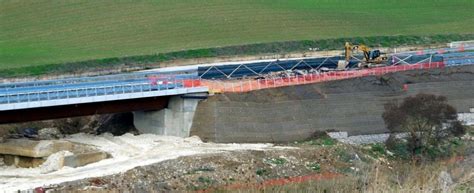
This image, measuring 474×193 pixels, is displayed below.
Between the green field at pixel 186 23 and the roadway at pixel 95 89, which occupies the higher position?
the green field at pixel 186 23

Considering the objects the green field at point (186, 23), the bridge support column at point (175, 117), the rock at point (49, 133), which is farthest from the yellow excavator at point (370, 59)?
the rock at point (49, 133)

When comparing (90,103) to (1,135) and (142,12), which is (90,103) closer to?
(1,135)

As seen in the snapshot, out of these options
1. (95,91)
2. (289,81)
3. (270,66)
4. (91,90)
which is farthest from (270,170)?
(270,66)

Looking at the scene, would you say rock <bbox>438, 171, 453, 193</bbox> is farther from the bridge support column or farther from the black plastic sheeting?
the black plastic sheeting

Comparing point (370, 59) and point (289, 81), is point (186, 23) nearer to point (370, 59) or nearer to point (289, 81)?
point (370, 59)

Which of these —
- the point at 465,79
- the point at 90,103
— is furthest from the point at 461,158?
the point at 90,103

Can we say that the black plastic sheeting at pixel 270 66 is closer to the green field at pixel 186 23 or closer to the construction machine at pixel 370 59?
the construction machine at pixel 370 59

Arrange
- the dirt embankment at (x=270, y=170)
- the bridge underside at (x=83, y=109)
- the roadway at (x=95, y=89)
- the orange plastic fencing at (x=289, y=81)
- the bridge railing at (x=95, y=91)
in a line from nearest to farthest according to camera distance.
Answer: the dirt embankment at (x=270, y=170), the bridge railing at (x=95, y=91), the roadway at (x=95, y=89), the bridge underside at (x=83, y=109), the orange plastic fencing at (x=289, y=81)
